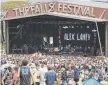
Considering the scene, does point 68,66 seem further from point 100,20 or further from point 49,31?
point 49,31

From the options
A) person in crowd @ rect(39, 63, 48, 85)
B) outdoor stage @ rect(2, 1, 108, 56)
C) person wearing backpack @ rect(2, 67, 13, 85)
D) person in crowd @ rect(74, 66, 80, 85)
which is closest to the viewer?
person wearing backpack @ rect(2, 67, 13, 85)

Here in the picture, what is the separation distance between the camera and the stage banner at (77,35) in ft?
134

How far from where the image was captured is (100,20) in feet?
126

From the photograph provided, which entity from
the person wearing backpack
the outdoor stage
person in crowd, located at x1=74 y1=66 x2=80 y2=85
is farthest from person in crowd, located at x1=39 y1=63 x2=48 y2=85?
the outdoor stage

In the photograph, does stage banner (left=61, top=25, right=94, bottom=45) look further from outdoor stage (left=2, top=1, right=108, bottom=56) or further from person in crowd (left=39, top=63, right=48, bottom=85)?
person in crowd (left=39, top=63, right=48, bottom=85)

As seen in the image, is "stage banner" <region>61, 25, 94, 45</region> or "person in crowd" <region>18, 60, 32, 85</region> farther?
"stage banner" <region>61, 25, 94, 45</region>

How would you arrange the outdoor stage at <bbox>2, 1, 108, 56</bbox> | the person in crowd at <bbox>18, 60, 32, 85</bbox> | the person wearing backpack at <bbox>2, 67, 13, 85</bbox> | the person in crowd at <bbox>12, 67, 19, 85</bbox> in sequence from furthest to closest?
the outdoor stage at <bbox>2, 1, 108, 56</bbox>
the person wearing backpack at <bbox>2, 67, 13, 85</bbox>
the person in crowd at <bbox>12, 67, 19, 85</bbox>
the person in crowd at <bbox>18, 60, 32, 85</bbox>

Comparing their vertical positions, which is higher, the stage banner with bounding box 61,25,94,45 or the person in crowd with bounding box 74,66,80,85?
the stage banner with bounding box 61,25,94,45

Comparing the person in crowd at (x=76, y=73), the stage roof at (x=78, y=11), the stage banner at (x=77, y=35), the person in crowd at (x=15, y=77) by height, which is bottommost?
the person in crowd at (x=76, y=73)

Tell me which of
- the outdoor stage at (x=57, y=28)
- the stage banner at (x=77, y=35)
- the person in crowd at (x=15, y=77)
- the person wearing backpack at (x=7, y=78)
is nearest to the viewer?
the person in crowd at (x=15, y=77)

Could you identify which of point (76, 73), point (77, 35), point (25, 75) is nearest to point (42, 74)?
point (25, 75)

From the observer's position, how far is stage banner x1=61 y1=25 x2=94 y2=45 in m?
40.8

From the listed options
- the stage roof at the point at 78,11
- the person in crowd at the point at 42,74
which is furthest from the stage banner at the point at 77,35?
the person in crowd at the point at 42,74

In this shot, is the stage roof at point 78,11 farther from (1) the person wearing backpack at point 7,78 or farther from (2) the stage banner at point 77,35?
(1) the person wearing backpack at point 7,78
